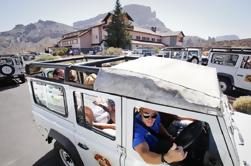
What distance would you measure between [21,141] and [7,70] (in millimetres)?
7960

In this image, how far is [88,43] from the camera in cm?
4953

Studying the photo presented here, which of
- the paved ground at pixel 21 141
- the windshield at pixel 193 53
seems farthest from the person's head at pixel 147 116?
the windshield at pixel 193 53

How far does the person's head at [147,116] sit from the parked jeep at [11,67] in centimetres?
1143

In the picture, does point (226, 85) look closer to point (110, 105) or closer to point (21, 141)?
point (110, 105)

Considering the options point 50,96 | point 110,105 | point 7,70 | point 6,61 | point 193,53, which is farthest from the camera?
point 193,53

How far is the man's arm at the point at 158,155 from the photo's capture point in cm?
160

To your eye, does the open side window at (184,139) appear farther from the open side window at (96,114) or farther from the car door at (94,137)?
the open side window at (96,114)

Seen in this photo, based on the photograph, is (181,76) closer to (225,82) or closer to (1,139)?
(1,139)

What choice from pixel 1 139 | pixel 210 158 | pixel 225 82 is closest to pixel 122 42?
pixel 225 82

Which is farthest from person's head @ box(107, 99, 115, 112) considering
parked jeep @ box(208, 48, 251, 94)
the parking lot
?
parked jeep @ box(208, 48, 251, 94)

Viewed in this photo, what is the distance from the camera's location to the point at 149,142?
75.7 inches

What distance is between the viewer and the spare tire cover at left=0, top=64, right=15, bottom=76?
10.4 meters

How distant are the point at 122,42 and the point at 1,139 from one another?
32522mm

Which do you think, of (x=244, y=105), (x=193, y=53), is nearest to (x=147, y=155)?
(x=244, y=105)
